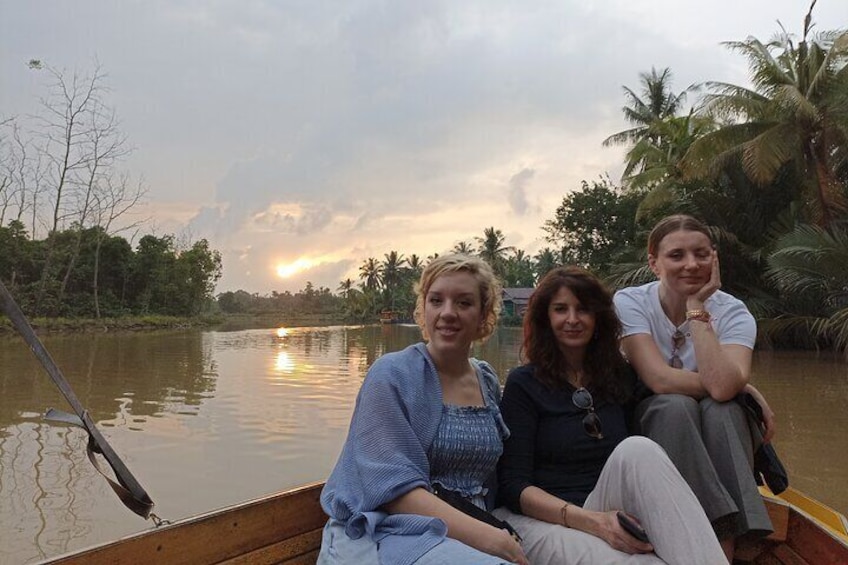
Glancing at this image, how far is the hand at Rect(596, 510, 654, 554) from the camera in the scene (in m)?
1.61

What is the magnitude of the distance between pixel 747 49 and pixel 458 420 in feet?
56.0

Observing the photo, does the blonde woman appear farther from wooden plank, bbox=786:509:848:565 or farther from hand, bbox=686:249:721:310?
wooden plank, bbox=786:509:848:565

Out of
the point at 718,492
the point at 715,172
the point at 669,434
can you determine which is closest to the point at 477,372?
the point at 669,434

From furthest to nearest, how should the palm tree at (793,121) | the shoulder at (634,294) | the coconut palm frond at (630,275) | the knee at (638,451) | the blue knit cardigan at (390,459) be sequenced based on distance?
the coconut palm frond at (630,275) → the palm tree at (793,121) → the shoulder at (634,294) → the knee at (638,451) → the blue knit cardigan at (390,459)

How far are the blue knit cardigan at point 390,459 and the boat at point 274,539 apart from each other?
0.42 meters

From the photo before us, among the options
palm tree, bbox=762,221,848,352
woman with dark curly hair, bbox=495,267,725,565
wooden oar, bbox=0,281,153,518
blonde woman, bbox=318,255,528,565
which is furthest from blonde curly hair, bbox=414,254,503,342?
palm tree, bbox=762,221,848,352

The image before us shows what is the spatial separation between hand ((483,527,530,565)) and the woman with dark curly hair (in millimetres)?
174

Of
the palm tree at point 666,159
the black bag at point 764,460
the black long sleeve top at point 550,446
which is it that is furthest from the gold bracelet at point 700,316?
the palm tree at point 666,159

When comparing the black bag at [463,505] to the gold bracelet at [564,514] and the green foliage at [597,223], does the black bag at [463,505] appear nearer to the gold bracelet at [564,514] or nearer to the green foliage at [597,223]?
the gold bracelet at [564,514]

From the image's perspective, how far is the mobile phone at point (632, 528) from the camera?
1.62 m

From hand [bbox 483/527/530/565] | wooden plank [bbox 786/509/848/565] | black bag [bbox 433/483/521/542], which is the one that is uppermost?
black bag [bbox 433/483/521/542]

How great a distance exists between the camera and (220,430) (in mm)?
7066

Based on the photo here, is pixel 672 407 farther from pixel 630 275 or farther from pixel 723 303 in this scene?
pixel 630 275

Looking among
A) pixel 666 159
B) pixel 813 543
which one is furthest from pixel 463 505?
pixel 666 159
